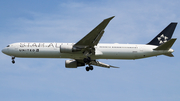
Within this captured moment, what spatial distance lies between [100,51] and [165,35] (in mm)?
11234

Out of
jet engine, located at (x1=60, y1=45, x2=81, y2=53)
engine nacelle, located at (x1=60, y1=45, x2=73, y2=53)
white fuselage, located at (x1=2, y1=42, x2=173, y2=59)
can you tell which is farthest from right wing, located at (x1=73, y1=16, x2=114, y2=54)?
white fuselage, located at (x1=2, y1=42, x2=173, y2=59)

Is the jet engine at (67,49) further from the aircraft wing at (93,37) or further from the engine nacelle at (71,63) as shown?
the engine nacelle at (71,63)

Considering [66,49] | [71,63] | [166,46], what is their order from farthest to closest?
1. [71,63]
2. [166,46]
3. [66,49]

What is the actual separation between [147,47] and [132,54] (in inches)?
105

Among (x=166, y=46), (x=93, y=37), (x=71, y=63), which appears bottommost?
(x=71, y=63)

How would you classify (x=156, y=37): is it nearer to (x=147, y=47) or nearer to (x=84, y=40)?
(x=147, y=47)

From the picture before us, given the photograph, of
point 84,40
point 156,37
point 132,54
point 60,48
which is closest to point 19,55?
point 60,48

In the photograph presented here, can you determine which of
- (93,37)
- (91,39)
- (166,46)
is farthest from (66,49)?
(166,46)

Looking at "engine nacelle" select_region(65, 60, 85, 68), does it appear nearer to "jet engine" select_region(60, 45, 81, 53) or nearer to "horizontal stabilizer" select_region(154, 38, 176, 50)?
"jet engine" select_region(60, 45, 81, 53)

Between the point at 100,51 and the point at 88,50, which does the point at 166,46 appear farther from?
the point at 88,50

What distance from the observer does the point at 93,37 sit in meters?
41.9

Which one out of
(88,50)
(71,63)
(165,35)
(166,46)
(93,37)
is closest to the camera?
(93,37)

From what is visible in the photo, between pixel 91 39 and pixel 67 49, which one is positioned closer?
pixel 91 39

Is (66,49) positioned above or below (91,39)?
below
